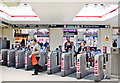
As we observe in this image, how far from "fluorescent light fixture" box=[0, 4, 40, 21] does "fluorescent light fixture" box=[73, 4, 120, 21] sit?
11.0ft

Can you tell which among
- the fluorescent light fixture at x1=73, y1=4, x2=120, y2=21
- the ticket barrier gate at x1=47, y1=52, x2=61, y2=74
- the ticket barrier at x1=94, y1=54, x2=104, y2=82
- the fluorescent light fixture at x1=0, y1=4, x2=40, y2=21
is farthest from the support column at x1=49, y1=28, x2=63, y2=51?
the ticket barrier at x1=94, y1=54, x2=104, y2=82

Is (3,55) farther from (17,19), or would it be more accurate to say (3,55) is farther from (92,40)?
(92,40)

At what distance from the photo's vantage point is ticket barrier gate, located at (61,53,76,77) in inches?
276

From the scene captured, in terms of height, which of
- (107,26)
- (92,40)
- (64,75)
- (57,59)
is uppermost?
(107,26)

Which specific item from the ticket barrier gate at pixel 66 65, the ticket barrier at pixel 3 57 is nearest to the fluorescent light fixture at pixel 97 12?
the ticket barrier gate at pixel 66 65

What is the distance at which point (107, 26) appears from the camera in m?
14.0

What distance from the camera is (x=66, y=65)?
7270 millimetres

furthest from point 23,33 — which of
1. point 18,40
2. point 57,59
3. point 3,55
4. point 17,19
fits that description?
point 57,59

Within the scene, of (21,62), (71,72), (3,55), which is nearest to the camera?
(71,72)

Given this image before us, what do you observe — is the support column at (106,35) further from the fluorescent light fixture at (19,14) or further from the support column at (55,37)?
the fluorescent light fixture at (19,14)

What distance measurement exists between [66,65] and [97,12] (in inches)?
210

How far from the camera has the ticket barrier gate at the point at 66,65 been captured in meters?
7.02

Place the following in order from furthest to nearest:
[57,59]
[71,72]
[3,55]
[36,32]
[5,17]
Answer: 1. [36,32]
2. [5,17]
3. [3,55]
4. [57,59]
5. [71,72]

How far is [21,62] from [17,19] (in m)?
4.53
